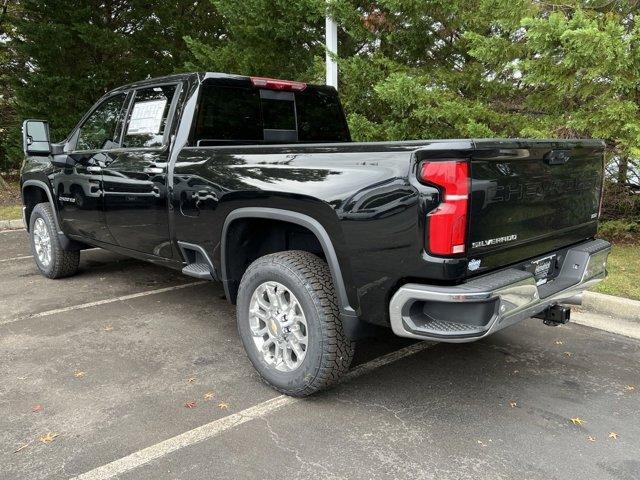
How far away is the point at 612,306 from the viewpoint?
15.1ft

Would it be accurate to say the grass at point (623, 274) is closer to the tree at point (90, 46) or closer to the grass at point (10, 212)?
the grass at point (10, 212)

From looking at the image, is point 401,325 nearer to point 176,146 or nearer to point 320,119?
point 176,146

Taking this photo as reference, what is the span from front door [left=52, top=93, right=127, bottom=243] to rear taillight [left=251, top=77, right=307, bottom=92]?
4.09 ft

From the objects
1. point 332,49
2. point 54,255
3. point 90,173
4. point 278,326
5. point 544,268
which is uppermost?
point 332,49

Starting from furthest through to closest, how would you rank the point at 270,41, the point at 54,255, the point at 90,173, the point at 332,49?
the point at 270,41, the point at 332,49, the point at 54,255, the point at 90,173

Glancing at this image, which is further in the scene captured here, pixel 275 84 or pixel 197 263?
pixel 275 84

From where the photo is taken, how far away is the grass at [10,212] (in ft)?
32.4

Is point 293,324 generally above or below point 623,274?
above

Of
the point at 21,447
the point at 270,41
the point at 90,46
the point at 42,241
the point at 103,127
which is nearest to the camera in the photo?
the point at 21,447

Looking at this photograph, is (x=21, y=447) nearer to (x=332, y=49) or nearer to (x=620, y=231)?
(x=332, y=49)

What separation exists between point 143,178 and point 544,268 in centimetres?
292

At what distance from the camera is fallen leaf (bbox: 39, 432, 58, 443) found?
9.15 feet

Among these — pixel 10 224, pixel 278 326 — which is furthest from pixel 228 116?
pixel 10 224

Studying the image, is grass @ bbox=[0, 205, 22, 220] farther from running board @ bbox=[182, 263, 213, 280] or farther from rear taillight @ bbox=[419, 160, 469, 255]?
rear taillight @ bbox=[419, 160, 469, 255]
